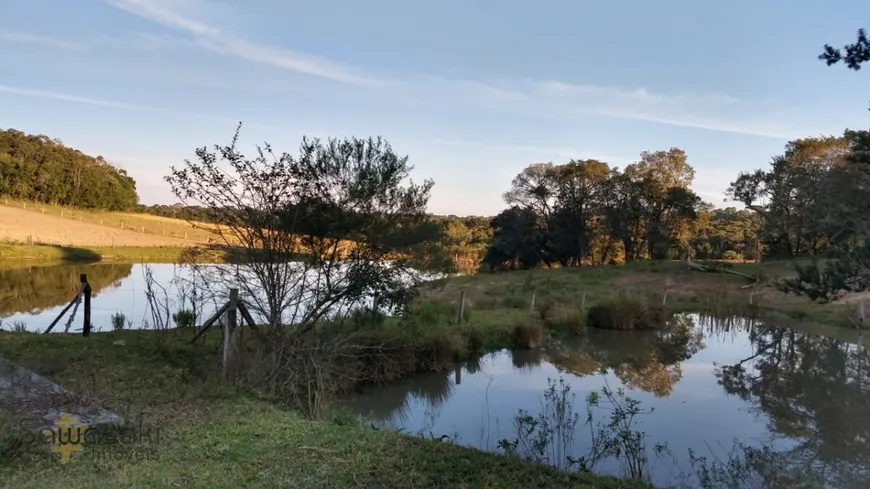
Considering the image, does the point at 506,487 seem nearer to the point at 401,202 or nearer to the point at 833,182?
the point at 401,202

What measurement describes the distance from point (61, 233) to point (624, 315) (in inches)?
1487

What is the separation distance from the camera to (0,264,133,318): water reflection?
1639cm

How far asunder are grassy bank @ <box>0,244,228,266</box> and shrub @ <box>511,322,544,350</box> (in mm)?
20645

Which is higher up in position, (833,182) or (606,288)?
(833,182)

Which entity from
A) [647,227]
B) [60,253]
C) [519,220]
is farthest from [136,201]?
[647,227]

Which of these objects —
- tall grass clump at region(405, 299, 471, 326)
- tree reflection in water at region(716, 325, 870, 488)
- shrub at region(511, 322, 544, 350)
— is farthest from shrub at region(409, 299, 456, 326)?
tree reflection in water at region(716, 325, 870, 488)

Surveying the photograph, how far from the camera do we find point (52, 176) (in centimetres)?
5303

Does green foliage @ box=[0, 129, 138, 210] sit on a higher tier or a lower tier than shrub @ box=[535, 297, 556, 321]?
higher

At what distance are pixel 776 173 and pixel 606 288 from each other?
12.8 metres

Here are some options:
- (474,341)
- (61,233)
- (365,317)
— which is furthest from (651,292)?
(61,233)

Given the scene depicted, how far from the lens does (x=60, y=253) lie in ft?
112

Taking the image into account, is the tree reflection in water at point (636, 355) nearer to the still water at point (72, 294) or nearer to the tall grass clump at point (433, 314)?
the tall grass clump at point (433, 314)

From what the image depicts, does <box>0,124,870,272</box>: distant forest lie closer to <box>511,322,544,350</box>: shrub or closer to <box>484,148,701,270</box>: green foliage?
<box>484,148,701,270</box>: green foliage

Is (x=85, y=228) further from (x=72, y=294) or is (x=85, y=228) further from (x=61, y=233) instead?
(x=72, y=294)
